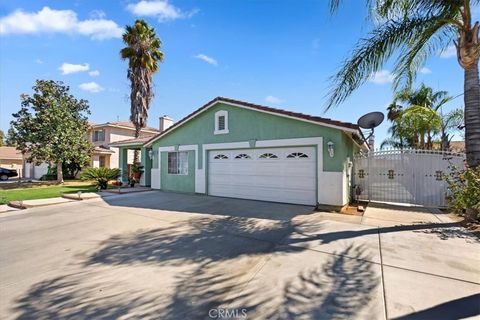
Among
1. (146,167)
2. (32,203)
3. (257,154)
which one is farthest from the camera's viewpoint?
(146,167)

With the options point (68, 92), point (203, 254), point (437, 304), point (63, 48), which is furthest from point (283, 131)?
point (68, 92)

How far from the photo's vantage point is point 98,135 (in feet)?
102

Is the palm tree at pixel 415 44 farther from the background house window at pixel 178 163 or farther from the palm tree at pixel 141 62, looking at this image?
the palm tree at pixel 141 62

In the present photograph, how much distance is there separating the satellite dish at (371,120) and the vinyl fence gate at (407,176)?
1309mm

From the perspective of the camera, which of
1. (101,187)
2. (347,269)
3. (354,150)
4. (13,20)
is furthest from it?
(101,187)

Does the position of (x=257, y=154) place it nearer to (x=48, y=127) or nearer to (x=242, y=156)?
(x=242, y=156)

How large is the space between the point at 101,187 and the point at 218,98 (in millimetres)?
10538

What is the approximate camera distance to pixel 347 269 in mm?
4477

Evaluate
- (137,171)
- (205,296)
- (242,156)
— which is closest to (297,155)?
(242,156)

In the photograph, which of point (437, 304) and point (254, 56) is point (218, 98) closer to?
point (254, 56)

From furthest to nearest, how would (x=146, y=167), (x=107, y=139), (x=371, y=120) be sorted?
(x=107, y=139)
(x=146, y=167)
(x=371, y=120)

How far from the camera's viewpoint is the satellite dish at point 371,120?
11.0 metres

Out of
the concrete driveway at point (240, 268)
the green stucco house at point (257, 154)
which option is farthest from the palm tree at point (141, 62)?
the concrete driveway at point (240, 268)

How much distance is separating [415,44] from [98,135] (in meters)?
32.9
